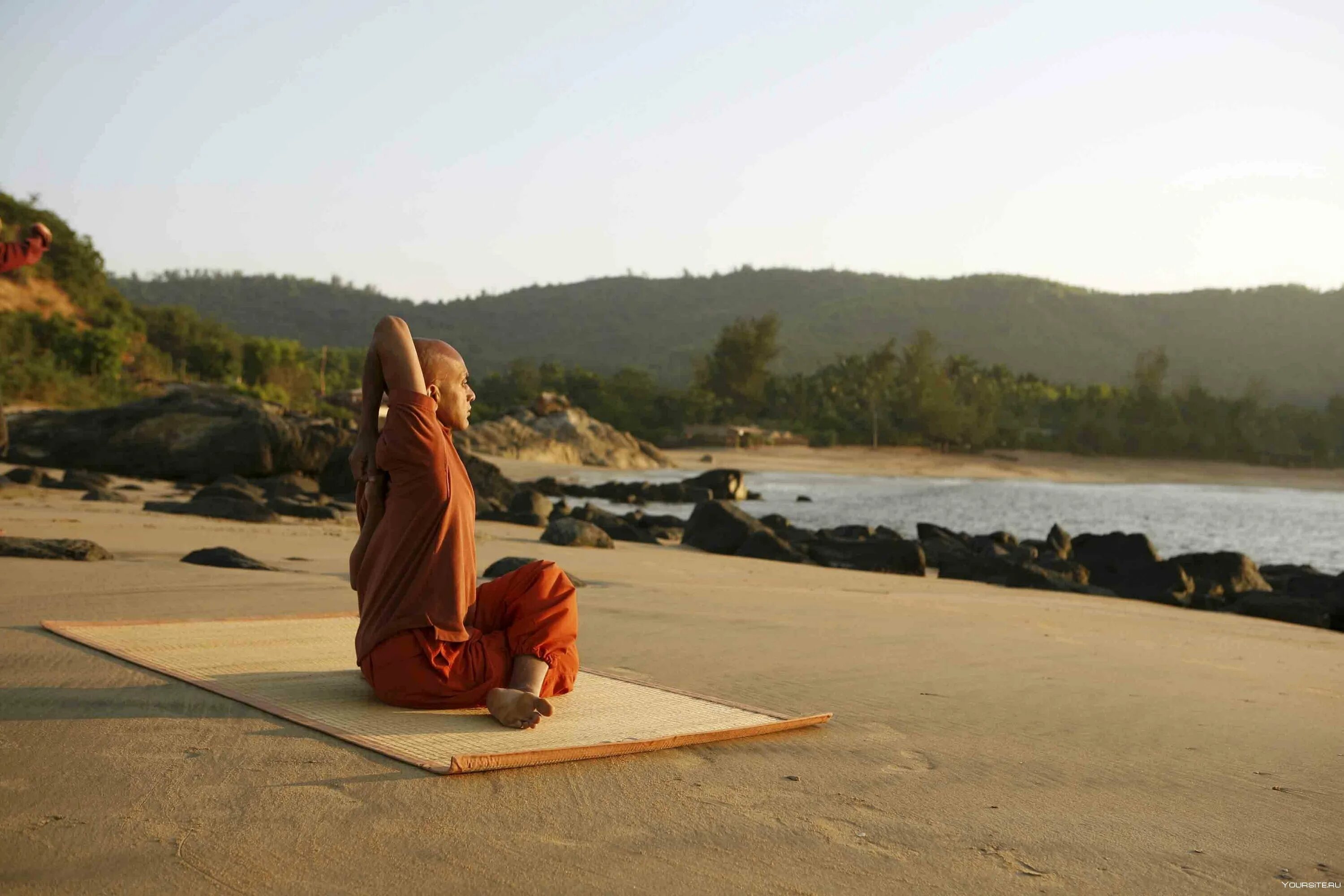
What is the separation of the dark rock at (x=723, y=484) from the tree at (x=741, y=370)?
86.9 ft

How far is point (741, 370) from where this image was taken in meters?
55.4

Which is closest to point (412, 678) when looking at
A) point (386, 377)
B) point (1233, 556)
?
point (386, 377)

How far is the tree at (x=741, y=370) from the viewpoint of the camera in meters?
55.2

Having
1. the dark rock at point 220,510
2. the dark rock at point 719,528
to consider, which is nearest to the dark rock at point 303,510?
the dark rock at point 220,510

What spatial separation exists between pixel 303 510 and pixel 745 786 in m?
10.8

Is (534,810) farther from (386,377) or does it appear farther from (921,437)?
(921,437)

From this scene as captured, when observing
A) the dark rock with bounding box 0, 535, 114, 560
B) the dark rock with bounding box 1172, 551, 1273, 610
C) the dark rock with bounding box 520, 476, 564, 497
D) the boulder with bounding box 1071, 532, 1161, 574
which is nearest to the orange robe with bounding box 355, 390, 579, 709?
the dark rock with bounding box 0, 535, 114, 560

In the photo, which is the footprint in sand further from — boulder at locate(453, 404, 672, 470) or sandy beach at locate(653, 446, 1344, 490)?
sandy beach at locate(653, 446, 1344, 490)

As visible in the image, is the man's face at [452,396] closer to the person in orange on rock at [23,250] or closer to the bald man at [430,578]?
the bald man at [430,578]

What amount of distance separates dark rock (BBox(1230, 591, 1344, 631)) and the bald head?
975 cm

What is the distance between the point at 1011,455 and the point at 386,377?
4683cm

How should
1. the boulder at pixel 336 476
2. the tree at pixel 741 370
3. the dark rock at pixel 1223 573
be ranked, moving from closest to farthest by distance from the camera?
the dark rock at pixel 1223 573
the boulder at pixel 336 476
the tree at pixel 741 370

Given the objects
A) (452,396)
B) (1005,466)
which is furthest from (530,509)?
(1005,466)

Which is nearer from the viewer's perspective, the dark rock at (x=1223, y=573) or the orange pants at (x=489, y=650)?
the orange pants at (x=489, y=650)
